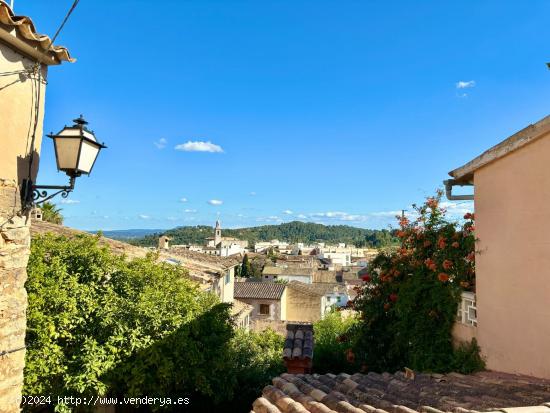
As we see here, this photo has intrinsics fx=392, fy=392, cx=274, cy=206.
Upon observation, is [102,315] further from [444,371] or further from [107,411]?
[444,371]

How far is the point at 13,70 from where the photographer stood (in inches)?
161

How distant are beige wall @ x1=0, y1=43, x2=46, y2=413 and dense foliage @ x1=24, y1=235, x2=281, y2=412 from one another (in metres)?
2.76

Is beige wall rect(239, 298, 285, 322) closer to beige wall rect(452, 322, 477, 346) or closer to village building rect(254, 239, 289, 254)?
beige wall rect(452, 322, 477, 346)

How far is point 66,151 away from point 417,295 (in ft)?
19.3

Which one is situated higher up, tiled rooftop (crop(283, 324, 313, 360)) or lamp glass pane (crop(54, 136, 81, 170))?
lamp glass pane (crop(54, 136, 81, 170))

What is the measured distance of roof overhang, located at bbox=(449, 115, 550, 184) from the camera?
15.5 ft

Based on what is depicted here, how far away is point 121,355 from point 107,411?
2840 mm

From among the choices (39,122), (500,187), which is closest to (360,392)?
(500,187)

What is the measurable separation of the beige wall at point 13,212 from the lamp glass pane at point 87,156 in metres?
0.73

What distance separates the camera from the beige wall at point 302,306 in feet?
118

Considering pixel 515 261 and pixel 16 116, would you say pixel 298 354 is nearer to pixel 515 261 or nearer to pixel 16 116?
pixel 515 261

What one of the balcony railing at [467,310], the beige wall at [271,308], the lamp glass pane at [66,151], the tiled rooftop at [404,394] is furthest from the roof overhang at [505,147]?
the beige wall at [271,308]

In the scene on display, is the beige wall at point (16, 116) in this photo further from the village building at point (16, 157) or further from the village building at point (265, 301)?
the village building at point (265, 301)

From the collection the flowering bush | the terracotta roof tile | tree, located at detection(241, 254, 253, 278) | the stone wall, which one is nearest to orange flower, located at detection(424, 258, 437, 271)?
the flowering bush
